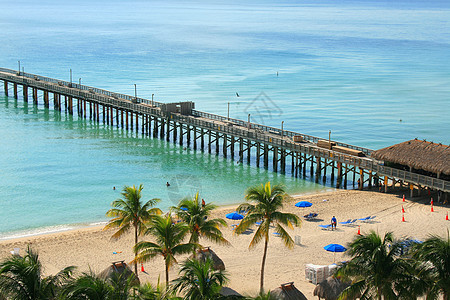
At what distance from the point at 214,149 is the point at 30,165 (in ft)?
63.0

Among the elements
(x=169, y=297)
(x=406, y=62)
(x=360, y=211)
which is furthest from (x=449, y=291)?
(x=406, y=62)

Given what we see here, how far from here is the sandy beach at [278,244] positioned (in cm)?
3127

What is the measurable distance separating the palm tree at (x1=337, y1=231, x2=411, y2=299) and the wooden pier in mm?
23254

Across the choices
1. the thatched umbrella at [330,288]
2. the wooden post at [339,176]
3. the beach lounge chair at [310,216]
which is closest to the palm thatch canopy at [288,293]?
the thatched umbrella at [330,288]

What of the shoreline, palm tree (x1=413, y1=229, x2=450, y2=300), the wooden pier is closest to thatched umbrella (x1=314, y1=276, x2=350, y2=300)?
palm tree (x1=413, y1=229, x2=450, y2=300)

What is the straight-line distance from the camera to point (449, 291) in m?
19.8

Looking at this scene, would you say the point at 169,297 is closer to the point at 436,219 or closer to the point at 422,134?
the point at 436,219

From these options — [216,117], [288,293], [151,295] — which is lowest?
[288,293]

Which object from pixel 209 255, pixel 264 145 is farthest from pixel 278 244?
pixel 264 145

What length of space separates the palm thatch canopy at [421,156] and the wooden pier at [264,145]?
0.75 metres

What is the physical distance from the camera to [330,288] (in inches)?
1040

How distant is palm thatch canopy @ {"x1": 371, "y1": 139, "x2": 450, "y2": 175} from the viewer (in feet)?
138

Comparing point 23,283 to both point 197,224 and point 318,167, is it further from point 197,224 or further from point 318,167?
point 318,167

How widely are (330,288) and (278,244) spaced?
937 cm
